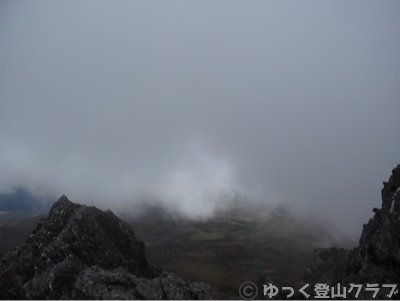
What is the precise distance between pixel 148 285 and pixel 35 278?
28.8 feet

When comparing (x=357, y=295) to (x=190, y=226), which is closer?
(x=357, y=295)

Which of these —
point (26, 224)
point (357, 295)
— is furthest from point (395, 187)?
point (26, 224)

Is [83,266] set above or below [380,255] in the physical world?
below

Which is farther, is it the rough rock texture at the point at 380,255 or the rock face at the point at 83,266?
the rough rock texture at the point at 380,255

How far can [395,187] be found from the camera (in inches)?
1394

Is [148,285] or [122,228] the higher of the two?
[122,228]

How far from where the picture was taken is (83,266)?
2906 centimetres

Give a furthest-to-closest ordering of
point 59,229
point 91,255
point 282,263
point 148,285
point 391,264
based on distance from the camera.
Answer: point 282,263
point 59,229
point 91,255
point 391,264
point 148,285

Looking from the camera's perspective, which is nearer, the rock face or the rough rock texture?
the rock face

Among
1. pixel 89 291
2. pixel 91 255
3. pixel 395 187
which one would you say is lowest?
pixel 89 291

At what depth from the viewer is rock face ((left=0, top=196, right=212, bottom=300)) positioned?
2581cm

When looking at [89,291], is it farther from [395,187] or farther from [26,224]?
[26,224]

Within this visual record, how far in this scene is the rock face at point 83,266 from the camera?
25.8 metres

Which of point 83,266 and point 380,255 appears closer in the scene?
point 83,266
